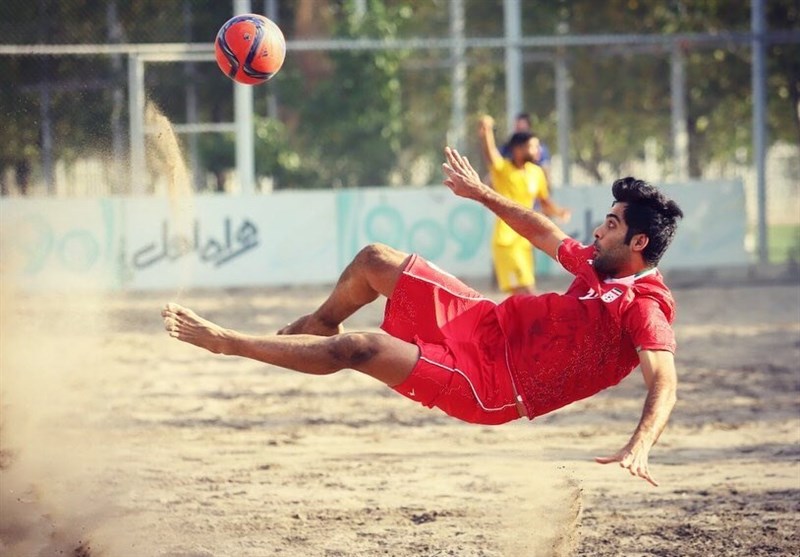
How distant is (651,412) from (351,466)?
10.5ft

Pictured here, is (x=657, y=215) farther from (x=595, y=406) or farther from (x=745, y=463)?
(x=595, y=406)

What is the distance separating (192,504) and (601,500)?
2.17 metres

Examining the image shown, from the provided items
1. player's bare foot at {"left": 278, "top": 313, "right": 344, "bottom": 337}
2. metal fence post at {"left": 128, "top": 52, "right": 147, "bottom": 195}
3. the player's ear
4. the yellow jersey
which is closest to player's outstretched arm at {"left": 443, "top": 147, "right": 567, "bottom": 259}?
the player's ear

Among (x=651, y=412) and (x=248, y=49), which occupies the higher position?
(x=248, y=49)

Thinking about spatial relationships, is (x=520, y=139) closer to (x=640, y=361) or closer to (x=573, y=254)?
(x=573, y=254)

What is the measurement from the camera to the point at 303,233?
60.0 feet

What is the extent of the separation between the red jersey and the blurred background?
33.4ft

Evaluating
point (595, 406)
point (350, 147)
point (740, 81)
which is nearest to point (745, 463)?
point (595, 406)

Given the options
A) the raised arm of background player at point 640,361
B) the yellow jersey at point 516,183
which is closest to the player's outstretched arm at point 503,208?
the raised arm of background player at point 640,361

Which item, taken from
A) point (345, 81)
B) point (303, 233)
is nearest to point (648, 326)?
point (303, 233)

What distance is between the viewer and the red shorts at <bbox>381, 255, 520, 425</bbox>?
17.6 ft

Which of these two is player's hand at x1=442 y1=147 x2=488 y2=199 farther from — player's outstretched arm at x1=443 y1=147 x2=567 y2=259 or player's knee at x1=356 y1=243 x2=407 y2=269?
player's knee at x1=356 y1=243 x2=407 y2=269

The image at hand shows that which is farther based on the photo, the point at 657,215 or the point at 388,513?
the point at 388,513

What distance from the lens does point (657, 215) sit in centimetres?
529
